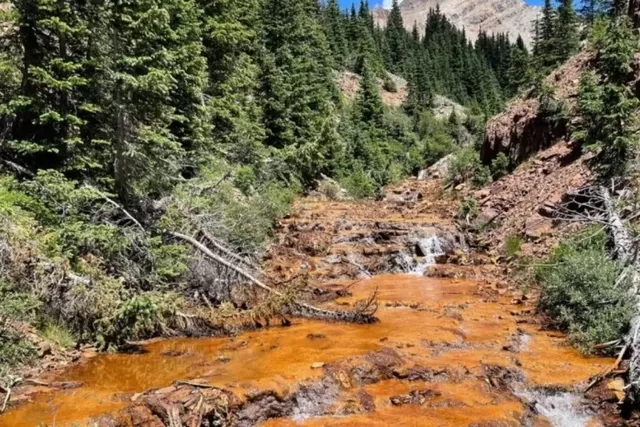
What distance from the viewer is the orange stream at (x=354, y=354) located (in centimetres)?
808

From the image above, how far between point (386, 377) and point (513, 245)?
33.3 feet

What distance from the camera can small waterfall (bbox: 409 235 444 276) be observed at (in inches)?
814

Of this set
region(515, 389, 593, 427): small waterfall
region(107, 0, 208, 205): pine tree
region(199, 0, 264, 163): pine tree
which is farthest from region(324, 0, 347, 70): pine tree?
region(515, 389, 593, 427): small waterfall

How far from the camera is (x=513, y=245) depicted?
709 inches

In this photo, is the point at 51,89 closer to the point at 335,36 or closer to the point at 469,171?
the point at 469,171

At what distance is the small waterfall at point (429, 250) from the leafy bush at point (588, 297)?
7.41 meters

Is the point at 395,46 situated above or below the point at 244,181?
above

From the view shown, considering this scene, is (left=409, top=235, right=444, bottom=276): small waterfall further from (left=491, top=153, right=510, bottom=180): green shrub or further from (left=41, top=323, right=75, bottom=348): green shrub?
(left=41, top=323, right=75, bottom=348): green shrub

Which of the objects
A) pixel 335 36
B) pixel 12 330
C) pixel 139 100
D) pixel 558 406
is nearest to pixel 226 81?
pixel 139 100

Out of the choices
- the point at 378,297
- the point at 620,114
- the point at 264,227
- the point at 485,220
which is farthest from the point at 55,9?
the point at 485,220

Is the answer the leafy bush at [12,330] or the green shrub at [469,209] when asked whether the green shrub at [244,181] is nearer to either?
the green shrub at [469,209]

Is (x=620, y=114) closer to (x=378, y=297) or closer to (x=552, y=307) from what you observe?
(x=552, y=307)

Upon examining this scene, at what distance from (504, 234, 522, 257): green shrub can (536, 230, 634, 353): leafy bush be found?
432 centimetres

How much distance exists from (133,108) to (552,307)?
11.1 metres
